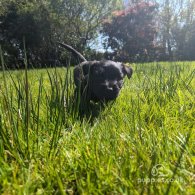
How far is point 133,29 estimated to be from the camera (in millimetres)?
28641

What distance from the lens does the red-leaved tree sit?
92.5 ft

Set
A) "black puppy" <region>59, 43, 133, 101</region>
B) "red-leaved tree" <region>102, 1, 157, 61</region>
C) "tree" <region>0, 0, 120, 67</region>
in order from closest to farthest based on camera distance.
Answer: "black puppy" <region>59, 43, 133, 101</region>, "tree" <region>0, 0, 120, 67</region>, "red-leaved tree" <region>102, 1, 157, 61</region>

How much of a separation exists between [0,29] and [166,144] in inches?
1013

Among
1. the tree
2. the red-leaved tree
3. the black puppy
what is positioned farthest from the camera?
the red-leaved tree

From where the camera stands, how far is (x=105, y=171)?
1.38m

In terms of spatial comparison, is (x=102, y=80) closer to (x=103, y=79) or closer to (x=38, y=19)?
(x=103, y=79)

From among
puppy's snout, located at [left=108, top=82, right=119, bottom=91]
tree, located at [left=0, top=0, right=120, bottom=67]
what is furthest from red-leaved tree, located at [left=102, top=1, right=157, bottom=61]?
puppy's snout, located at [left=108, top=82, right=119, bottom=91]

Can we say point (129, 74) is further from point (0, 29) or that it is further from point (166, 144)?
point (0, 29)

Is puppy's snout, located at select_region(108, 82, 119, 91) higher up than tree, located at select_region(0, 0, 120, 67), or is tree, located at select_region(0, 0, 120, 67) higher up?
tree, located at select_region(0, 0, 120, 67)

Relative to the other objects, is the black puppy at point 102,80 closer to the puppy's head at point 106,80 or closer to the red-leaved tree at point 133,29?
the puppy's head at point 106,80

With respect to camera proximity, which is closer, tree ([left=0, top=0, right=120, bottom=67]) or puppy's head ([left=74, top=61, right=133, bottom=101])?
puppy's head ([left=74, top=61, right=133, bottom=101])

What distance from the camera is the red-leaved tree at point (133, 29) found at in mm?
28188

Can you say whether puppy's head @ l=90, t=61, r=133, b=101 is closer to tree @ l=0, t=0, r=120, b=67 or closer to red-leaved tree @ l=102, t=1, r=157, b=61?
tree @ l=0, t=0, r=120, b=67

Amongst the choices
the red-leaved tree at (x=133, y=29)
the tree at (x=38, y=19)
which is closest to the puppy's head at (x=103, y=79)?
the tree at (x=38, y=19)
